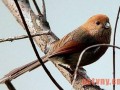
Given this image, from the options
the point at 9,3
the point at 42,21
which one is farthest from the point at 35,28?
the point at 9,3

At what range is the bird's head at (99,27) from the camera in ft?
10.5

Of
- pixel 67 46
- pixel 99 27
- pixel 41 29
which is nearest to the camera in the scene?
pixel 41 29

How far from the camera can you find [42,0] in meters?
2.68

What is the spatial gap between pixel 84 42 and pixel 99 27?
1.04ft

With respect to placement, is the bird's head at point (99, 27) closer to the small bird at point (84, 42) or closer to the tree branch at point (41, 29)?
the small bird at point (84, 42)

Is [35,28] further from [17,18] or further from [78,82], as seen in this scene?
[78,82]

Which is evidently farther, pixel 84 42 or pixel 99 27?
pixel 99 27

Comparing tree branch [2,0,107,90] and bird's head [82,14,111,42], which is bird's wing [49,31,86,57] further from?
bird's head [82,14,111,42]

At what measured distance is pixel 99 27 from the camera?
3314 millimetres

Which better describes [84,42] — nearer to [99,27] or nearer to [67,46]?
[67,46]

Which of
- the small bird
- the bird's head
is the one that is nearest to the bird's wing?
the small bird

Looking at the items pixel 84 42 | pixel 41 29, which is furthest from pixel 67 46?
pixel 41 29

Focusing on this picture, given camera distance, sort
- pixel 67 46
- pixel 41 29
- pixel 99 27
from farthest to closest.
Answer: pixel 99 27 < pixel 67 46 < pixel 41 29

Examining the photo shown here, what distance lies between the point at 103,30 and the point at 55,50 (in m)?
0.62
